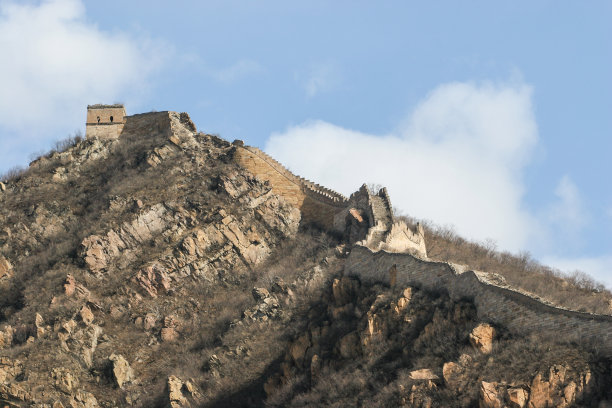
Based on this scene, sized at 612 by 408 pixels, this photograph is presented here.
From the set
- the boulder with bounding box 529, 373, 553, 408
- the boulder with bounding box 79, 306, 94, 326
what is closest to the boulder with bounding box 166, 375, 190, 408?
the boulder with bounding box 79, 306, 94, 326

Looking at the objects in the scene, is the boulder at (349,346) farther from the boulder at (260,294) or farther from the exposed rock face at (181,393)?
the boulder at (260,294)

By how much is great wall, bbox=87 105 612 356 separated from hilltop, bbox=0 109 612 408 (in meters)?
0.09

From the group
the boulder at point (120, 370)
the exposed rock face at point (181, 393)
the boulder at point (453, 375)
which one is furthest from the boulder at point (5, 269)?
the boulder at point (453, 375)

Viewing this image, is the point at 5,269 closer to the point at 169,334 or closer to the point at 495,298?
the point at 169,334

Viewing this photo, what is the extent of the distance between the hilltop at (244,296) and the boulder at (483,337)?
0.07 m

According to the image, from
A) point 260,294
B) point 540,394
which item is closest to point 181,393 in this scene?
point 260,294

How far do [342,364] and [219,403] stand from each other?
7.03m

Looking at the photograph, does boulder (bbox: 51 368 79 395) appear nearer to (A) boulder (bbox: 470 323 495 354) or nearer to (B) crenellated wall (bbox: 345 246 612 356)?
(B) crenellated wall (bbox: 345 246 612 356)

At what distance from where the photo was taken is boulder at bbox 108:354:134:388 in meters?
47.7

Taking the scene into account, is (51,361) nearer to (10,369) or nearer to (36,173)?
(10,369)

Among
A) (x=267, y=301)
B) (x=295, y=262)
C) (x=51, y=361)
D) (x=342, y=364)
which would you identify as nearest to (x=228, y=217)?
(x=295, y=262)

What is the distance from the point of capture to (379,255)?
45.5 meters

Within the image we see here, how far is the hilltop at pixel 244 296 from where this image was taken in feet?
115

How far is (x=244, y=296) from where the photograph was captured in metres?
53.6
